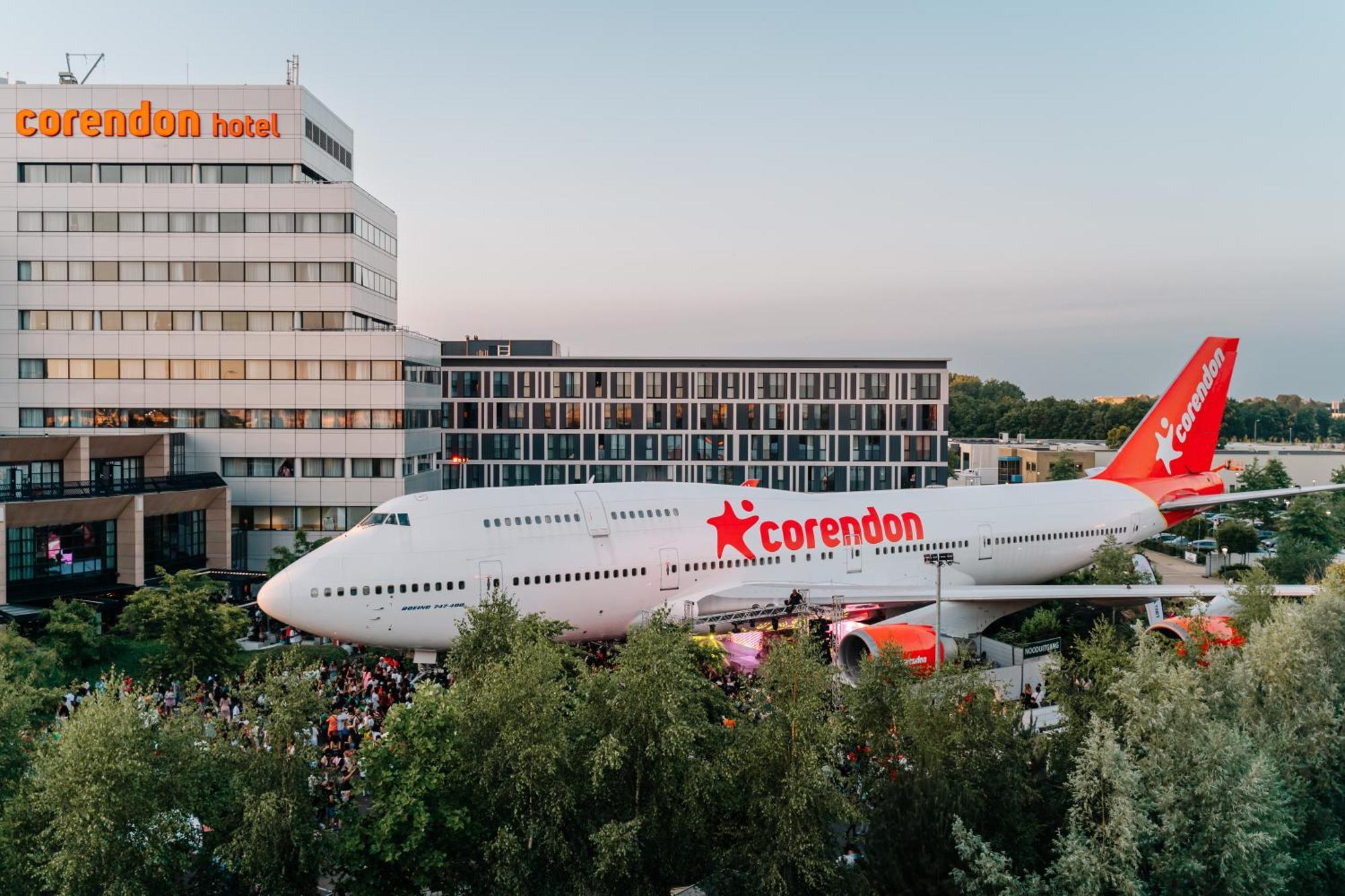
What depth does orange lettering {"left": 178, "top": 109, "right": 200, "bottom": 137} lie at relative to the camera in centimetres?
6031

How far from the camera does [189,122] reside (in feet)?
198

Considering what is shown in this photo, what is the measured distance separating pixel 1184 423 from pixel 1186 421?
0.23m

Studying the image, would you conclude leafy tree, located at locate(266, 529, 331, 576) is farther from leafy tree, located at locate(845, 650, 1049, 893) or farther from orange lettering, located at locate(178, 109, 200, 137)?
leafy tree, located at locate(845, 650, 1049, 893)

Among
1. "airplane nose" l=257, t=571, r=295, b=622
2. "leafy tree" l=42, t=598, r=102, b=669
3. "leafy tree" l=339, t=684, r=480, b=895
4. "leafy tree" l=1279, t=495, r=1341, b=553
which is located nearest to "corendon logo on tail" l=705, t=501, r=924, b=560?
"airplane nose" l=257, t=571, r=295, b=622

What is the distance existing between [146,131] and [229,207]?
6824 mm

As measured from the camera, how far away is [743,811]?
19.3 metres

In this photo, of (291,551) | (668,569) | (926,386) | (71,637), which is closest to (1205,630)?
(668,569)

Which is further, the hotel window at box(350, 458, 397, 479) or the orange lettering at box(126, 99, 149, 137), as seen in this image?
the hotel window at box(350, 458, 397, 479)

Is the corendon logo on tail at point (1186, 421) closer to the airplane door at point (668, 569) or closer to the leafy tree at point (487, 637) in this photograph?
the airplane door at point (668, 569)

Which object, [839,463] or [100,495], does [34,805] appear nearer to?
Answer: [100,495]

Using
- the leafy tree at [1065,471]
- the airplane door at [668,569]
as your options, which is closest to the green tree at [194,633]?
the airplane door at [668,569]

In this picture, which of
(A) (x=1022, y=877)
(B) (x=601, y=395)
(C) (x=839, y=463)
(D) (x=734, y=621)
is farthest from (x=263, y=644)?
(C) (x=839, y=463)

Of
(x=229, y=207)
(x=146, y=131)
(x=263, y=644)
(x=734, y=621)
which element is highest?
(x=146, y=131)

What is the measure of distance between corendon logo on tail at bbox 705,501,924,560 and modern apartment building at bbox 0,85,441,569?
2943 centimetres
